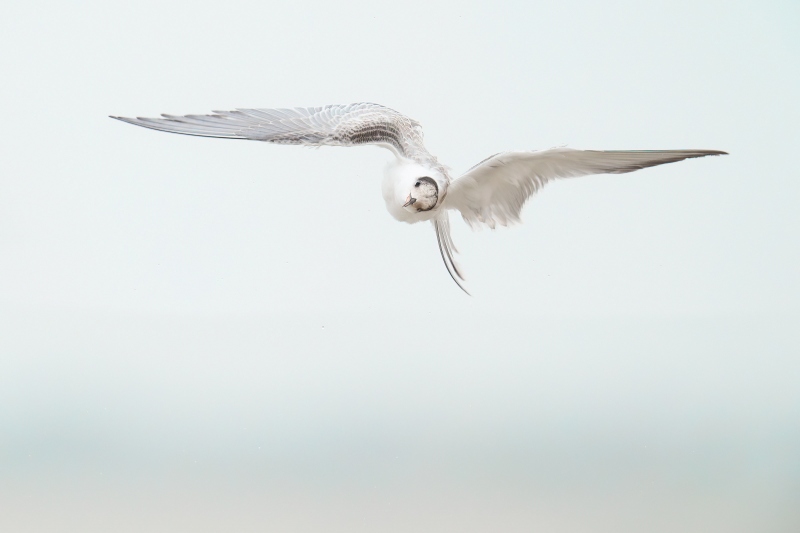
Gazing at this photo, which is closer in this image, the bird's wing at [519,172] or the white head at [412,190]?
the bird's wing at [519,172]

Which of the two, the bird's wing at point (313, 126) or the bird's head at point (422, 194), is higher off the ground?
the bird's wing at point (313, 126)

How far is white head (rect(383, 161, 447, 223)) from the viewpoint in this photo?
2.06 m

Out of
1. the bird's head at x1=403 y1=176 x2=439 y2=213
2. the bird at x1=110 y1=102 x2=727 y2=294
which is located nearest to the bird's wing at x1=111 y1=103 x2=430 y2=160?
the bird at x1=110 y1=102 x2=727 y2=294

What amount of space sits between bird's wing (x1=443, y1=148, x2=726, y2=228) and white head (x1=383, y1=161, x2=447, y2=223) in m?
0.08

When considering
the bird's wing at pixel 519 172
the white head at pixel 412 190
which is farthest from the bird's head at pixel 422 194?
the bird's wing at pixel 519 172

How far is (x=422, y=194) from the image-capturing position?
2053 millimetres

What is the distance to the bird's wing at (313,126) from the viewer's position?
6.73 feet

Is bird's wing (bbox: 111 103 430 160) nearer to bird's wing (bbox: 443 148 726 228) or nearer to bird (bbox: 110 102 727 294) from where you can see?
bird (bbox: 110 102 727 294)

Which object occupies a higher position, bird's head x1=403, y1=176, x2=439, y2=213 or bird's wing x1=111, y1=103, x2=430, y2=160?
bird's wing x1=111, y1=103, x2=430, y2=160

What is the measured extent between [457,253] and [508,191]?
0.75 feet

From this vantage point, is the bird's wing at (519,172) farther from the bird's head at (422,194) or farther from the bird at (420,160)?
the bird's head at (422,194)

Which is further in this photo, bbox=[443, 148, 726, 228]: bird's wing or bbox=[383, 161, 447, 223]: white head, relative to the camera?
bbox=[383, 161, 447, 223]: white head

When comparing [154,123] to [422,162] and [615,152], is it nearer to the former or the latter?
[422,162]

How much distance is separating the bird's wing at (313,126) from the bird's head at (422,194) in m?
0.13
